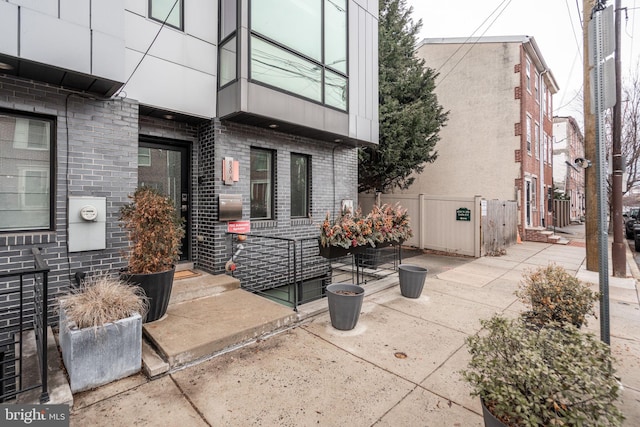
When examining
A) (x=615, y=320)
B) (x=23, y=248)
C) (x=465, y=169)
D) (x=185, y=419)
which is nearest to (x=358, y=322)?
(x=185, y=419)

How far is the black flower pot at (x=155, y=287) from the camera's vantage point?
11.3ft

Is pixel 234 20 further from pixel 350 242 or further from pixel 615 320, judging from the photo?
pixel 615 320

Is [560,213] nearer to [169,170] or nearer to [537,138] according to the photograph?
[537,138]

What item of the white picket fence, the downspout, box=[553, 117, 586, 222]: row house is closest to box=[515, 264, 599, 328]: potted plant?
the white picket fence

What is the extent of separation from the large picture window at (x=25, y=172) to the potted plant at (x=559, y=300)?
5.87 metres

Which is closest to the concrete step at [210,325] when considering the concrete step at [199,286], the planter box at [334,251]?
the concrete step at [199,286]

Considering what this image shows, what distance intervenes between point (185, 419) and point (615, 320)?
5.75 metres

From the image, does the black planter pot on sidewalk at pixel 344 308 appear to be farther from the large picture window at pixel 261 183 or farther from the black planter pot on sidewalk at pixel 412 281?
the large picture window at pixel 261 183

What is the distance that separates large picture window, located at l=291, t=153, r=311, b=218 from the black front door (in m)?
2.22

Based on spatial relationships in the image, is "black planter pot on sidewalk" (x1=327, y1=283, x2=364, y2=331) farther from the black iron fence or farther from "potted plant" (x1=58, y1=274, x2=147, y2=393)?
"potted plant" (x1=58, y1=274, x2=147, y2=393)

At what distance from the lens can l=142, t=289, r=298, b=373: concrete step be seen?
10.4ft

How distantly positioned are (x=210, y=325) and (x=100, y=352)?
3.75ft

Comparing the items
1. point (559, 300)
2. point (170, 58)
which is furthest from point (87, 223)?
point (559, 300)

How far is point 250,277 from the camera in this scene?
5883 millimetres
